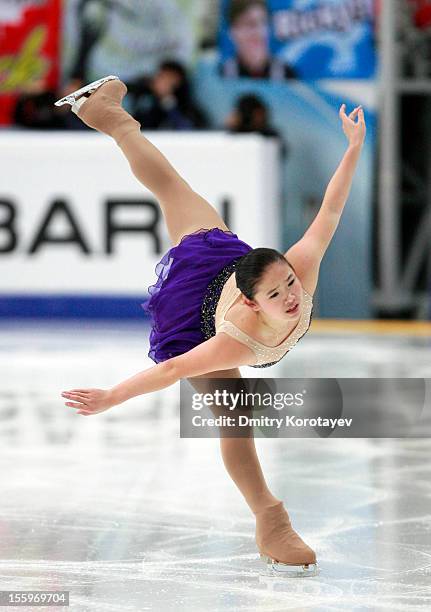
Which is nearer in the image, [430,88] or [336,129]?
[336,129]

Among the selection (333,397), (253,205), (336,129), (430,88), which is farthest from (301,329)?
(430,88)

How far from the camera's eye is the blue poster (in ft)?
32.8

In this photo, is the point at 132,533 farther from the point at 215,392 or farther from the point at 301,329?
the point at 301,329

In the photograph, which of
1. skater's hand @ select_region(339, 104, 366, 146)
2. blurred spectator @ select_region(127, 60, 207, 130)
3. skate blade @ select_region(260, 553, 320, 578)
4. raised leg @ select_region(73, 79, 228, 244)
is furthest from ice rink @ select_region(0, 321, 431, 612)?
blurred spectator @ select_region(127, 60, 207, 130)

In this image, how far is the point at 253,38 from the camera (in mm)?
10195

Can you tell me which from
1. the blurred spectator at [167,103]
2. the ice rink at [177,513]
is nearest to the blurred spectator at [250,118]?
the blurred spectator at [167,103]

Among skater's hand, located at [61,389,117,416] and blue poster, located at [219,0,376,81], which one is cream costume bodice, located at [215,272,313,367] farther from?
blue poster, located at [219,0,376,81]

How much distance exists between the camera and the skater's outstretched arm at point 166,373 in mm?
2668

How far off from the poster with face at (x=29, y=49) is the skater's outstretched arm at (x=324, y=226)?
7.74 m

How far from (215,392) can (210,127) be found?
7459 mm

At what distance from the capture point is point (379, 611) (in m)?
2.61

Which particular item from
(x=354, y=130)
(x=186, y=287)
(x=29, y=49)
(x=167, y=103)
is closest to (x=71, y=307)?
(x=167, y=103)

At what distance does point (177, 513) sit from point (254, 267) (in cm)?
107

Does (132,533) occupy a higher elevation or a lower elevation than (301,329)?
lower
